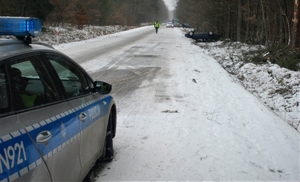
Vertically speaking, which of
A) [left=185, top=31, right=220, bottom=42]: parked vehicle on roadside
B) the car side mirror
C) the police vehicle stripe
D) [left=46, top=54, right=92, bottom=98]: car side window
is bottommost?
the police vehicle stripe

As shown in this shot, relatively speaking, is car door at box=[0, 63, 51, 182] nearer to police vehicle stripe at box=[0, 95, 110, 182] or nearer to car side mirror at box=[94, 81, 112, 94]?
police vehicle stripe at box=[0, 95, 110, 182]

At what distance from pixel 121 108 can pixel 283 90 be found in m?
4.97

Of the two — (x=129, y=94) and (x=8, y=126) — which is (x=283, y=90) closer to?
(x=129, y=94)

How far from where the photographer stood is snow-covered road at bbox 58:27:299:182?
4.11 metres

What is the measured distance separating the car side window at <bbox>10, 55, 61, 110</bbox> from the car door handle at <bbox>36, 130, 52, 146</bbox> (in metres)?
0.23

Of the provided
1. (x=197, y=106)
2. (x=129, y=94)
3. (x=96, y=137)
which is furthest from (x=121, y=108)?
(x=96, y=137)

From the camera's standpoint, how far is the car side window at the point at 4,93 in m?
1.95

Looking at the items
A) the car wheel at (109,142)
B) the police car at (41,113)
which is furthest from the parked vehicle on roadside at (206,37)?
the police car at (41,113)

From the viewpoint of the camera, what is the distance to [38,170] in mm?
2014

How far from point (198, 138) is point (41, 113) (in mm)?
3522

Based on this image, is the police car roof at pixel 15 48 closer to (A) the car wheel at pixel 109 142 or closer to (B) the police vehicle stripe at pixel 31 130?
(B) the police vehicle stripe at pixel 31 130

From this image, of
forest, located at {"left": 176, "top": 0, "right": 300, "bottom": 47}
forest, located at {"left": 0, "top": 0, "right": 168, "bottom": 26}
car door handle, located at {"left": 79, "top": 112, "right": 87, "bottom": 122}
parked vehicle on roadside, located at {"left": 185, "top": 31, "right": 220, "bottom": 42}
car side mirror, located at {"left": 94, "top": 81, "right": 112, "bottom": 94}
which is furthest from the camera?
parked vehicle on roadside, located at {"left": 185, "top": 31, "right": 220, "bottom": 42}

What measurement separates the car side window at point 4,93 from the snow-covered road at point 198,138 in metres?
2.05

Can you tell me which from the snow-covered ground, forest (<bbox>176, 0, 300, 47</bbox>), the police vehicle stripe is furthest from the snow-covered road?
forest (<bbox>176, 0, 300, 47</bbox>)
